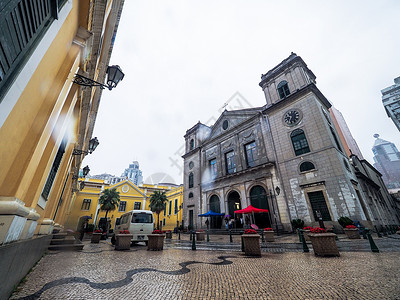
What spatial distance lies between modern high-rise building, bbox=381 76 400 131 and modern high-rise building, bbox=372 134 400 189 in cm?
5731

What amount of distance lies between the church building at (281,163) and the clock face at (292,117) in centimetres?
9

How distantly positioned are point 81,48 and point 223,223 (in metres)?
20.3

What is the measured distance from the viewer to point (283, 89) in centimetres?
1923

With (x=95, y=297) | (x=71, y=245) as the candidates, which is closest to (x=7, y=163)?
(x=95, y=297)

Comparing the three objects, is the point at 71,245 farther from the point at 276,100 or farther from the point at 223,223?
the point at 276,100

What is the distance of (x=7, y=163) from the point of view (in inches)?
80.7

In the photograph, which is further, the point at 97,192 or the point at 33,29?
the point at 97,192

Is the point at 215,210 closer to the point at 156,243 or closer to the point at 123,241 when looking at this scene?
the point at 156,243

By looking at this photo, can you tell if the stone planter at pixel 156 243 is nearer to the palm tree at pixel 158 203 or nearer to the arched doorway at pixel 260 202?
the arched doorway at pixel 260 202

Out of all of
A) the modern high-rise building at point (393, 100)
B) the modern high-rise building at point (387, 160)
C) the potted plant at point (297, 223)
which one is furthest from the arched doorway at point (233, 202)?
the modern high-rise building at point (387, 160)

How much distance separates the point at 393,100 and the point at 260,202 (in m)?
48.7

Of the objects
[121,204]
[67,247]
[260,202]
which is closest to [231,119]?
[260,202]

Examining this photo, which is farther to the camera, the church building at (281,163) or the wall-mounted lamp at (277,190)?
the wall-mounted lamp at (277,190)

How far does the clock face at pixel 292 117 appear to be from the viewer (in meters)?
17.1
